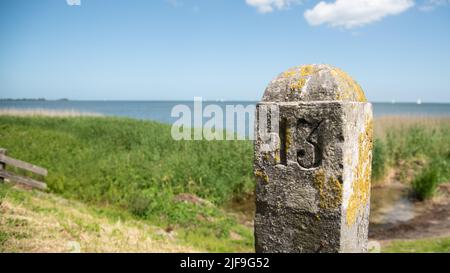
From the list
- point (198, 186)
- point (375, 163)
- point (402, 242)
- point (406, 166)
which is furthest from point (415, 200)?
point (198, 186)

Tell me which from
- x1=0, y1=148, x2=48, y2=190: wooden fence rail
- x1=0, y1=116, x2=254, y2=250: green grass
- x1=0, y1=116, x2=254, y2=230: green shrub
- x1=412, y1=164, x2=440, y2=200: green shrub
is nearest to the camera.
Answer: x1=0, y1=148, x2=48, y2=190: wooden fence rail

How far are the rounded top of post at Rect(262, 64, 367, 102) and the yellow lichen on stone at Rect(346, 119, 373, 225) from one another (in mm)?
274

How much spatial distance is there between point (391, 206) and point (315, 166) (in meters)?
10.9

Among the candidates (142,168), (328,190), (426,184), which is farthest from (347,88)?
(426,184)

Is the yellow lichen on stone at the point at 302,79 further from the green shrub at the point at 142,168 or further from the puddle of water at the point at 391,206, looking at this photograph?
the puddle of water at the point at 391,206

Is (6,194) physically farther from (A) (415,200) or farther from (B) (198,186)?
(A) (415,200)

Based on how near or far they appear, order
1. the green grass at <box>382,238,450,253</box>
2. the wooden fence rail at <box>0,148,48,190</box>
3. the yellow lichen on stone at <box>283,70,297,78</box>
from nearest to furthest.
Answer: the yellow lichen on stone at <box>283,70,297,78</box>, the green grass at <box>382,238,450,253</box>, the wooden fence rail at <box>0,148,48,190</box>

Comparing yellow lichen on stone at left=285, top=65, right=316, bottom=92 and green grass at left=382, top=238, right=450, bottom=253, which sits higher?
yellow lichen on stone at left=285, top=65, right=316, bottom=92

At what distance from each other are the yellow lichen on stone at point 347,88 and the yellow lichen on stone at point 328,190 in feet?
1.72

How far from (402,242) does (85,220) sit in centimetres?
707

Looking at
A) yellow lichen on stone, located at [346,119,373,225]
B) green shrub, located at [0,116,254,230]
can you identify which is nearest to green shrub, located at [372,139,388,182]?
green shrub, located at [0,116,254,230]

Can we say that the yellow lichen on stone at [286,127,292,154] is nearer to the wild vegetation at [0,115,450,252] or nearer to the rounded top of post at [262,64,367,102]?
the rounded top of post at [262,64,367,102]

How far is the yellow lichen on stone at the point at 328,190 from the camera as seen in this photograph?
226cm

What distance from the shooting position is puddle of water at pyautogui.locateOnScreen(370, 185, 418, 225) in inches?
421
